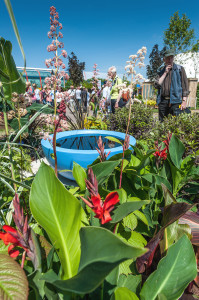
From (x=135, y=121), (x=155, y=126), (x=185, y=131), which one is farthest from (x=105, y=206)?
(x=135, y=121)

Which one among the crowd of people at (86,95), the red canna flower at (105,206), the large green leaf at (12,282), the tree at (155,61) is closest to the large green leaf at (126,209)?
the red canna flower at (105,206)

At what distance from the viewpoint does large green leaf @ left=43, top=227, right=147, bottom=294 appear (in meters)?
0.35

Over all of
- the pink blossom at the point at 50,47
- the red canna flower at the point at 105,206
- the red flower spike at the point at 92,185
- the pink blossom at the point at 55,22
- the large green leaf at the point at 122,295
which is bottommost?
the large green leaf at the point at 122,295

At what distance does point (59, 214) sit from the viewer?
2.25ft

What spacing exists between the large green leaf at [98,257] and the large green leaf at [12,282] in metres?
0.13

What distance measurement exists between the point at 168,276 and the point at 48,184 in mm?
520

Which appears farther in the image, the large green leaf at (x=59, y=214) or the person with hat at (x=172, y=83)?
the person with hat at (x=172, y=83)

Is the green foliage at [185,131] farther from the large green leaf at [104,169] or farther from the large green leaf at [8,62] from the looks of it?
the large green leaf at [8,62]

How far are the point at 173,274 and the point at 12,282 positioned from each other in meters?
0.51

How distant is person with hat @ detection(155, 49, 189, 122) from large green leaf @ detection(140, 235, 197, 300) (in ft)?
12.5

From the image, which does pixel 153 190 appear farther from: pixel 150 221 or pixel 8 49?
pixel 8 49

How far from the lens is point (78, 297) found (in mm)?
646

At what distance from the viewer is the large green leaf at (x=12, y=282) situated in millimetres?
492

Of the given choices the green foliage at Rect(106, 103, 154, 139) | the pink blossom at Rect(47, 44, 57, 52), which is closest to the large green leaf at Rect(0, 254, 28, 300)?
the pink blossom at Rect(47, 44, 57, 52)
